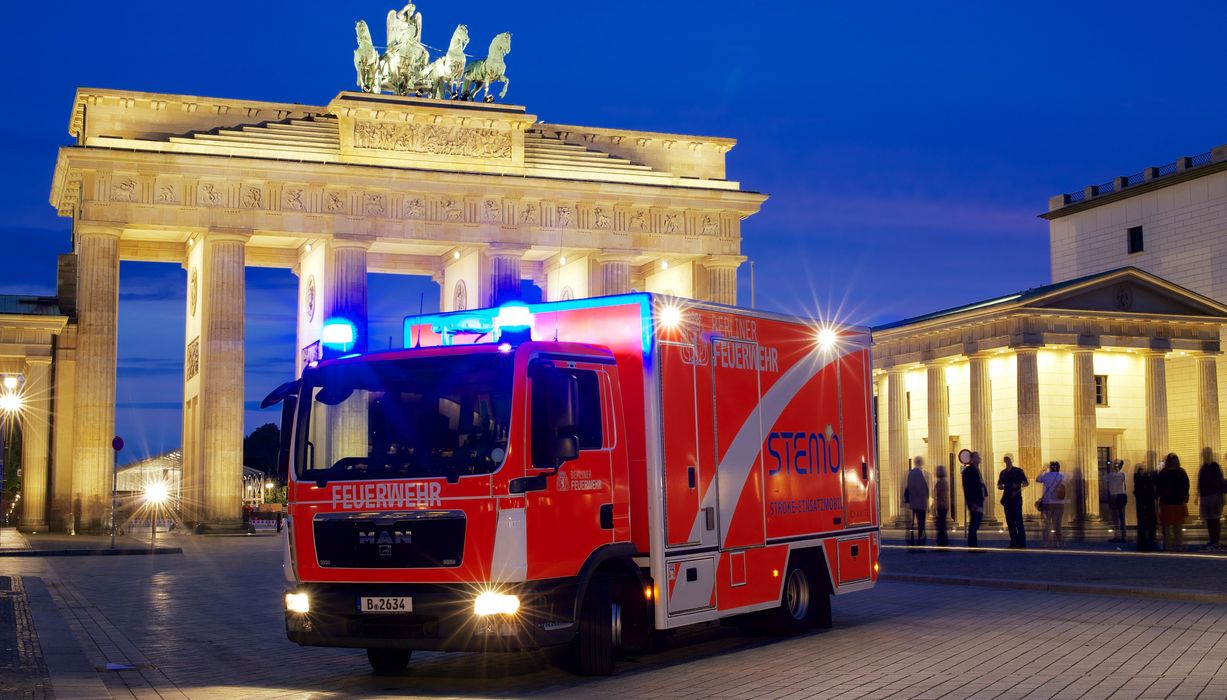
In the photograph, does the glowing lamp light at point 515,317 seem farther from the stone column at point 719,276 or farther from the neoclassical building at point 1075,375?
the stone column at point 719,276

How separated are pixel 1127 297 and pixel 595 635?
130 feet

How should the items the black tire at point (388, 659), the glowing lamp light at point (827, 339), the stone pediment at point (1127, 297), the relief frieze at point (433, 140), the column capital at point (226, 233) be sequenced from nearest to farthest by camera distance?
the black tire at point (388, 659), the glowing lamp light at point (827, 339), the stone pediment at point (1127, 297), the column capital at point (226, 233), the relief frieze at point (433, 140)

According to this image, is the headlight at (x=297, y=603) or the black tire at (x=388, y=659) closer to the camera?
the headlight at (x=297, y=603)

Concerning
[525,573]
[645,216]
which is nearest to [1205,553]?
[525,573]

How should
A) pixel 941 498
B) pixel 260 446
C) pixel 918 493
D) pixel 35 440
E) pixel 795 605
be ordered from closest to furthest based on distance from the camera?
1. pixel 795 605
2. pixel 918 493
3. pixel 941 498
4. pixel 35 440
5. pixel 260 446

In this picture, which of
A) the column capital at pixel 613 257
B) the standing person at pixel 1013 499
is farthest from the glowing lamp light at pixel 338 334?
the column capital at pixel 613 257

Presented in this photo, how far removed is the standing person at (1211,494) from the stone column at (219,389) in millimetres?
33569

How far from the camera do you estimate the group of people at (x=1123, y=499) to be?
28.3 meters

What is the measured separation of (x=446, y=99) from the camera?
188 ft

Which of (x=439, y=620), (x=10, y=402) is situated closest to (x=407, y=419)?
(x=439, y=620)

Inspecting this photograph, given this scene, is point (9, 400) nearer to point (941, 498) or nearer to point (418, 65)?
point (418, 65)

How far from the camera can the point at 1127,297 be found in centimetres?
4809

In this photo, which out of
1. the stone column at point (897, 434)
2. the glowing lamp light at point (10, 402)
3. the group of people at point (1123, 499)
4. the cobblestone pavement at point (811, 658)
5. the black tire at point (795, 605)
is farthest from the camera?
the stone column at point (897, 434)

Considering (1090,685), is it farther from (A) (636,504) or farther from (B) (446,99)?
(B) (446,99)
